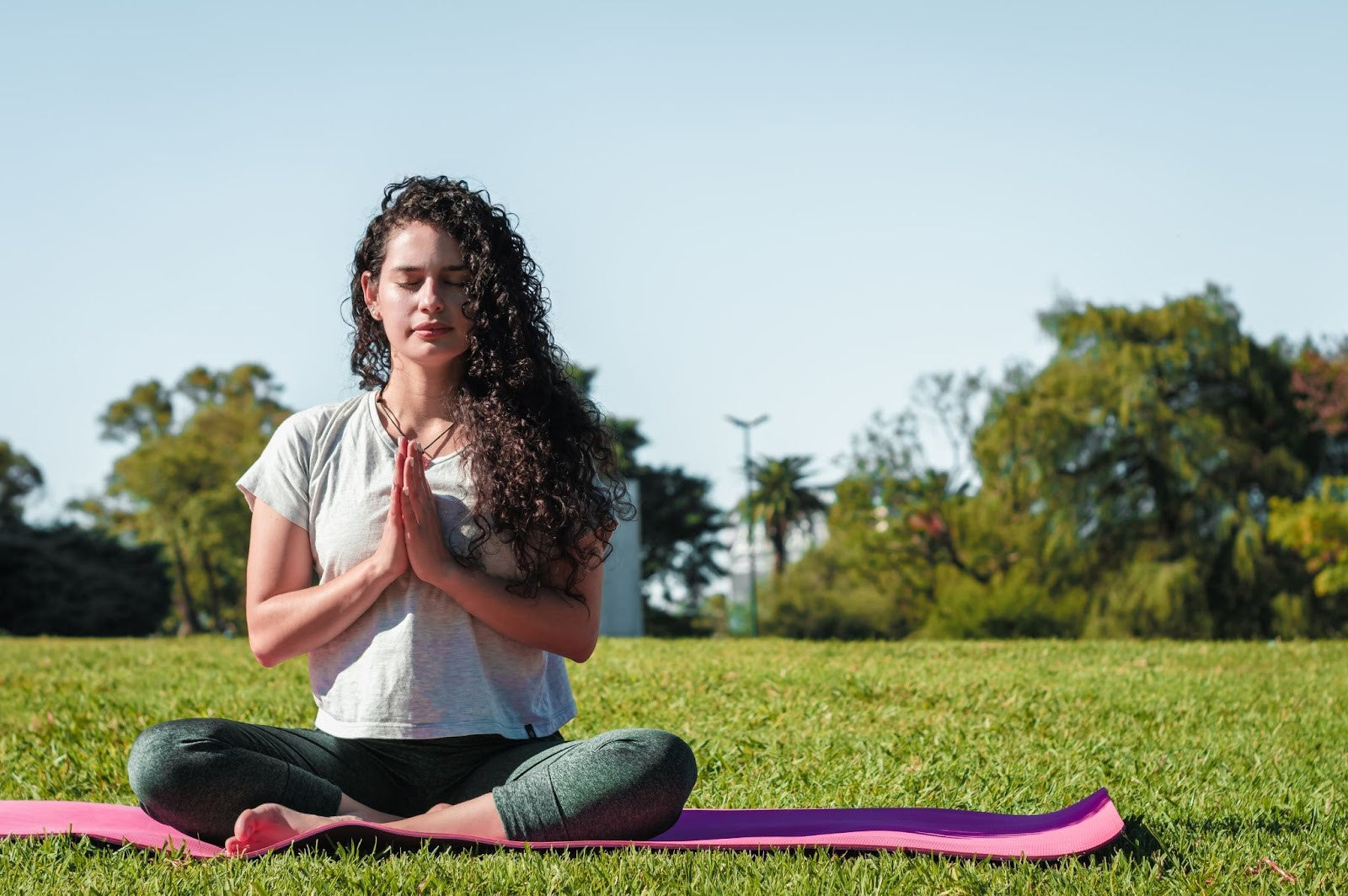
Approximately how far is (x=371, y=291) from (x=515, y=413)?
0.59 meters

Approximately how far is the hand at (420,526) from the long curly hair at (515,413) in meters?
0.13

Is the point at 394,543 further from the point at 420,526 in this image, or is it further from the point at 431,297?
the point at 431,297

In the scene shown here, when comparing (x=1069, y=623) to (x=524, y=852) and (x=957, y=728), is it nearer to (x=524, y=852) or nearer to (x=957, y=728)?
(x=957, y=728)

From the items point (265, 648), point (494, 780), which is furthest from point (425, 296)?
point (494, 780)

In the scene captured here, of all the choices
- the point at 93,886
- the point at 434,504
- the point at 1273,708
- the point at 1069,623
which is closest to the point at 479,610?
the point at 434,504

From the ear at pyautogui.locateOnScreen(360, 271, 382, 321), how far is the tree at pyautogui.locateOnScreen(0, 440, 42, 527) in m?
44.9

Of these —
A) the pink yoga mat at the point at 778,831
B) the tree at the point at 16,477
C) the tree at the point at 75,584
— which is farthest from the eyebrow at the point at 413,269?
the tree at the point at 16,477

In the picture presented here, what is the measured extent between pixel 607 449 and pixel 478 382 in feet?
1.36

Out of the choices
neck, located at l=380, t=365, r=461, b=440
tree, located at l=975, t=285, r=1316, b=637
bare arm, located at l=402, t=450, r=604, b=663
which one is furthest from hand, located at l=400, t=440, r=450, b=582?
tree, located at l=975, t=285, r=1316, b=637

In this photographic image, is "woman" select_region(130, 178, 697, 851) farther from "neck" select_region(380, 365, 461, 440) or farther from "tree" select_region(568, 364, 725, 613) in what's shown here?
"tree" select_region(568, 364, 725, 613)

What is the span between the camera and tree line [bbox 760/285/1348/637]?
2766 centimetres

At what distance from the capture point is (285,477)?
3322 mm

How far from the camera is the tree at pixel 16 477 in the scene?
43.5 m

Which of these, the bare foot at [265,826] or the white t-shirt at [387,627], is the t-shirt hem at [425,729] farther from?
the bare foot at [265,826]
